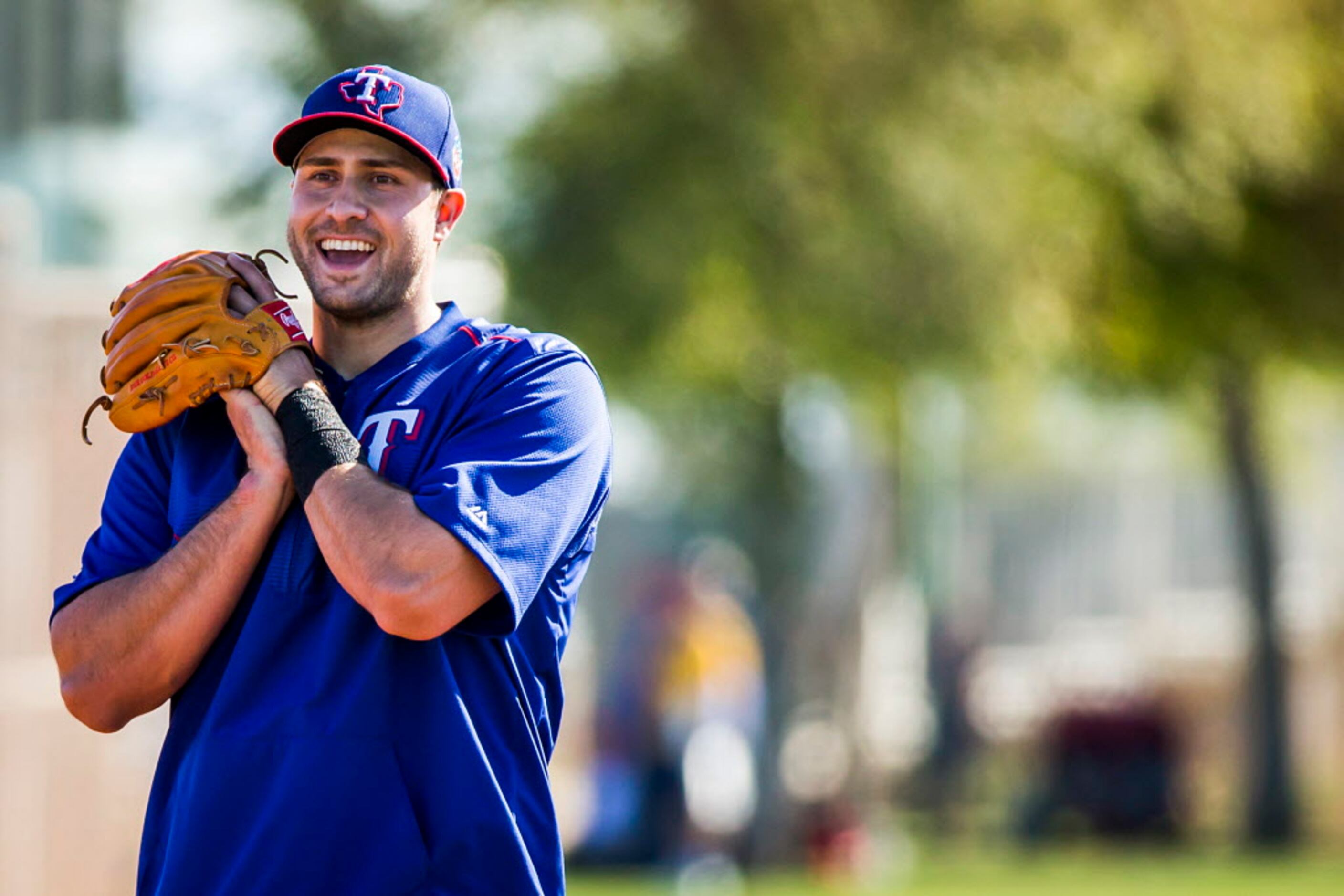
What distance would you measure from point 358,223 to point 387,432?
0.36m

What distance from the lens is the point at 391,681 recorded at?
337 cm

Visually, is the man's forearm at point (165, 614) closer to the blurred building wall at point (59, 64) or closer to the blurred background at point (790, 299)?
the blurred background at point (790, 299)

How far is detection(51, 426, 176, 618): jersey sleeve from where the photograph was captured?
3553 millimetres

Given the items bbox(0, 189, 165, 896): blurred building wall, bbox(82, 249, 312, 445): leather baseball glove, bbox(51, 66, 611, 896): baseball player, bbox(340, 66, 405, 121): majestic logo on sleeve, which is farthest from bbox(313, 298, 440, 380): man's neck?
bbox(0, 189, 165, 896): blurred building wall

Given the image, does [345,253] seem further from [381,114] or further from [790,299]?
[790,299]

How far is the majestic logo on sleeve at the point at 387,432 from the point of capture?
3.54 m

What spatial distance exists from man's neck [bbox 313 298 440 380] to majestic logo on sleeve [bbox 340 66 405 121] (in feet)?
1.14

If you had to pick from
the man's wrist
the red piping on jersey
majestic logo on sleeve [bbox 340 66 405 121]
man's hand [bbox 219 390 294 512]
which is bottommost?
man's hand [bbox 219 390 294 512]

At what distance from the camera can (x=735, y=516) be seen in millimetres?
18000

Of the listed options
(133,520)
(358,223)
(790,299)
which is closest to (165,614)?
(133,520)

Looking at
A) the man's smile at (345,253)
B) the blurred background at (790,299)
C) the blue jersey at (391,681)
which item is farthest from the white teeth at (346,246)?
the blurred background at (790,299)

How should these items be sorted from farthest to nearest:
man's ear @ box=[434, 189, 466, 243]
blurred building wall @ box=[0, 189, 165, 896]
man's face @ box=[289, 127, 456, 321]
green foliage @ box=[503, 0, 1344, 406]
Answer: green foliage @ box=[503, 0, 1344, 406]
blurred building wall @ box=[0, 189, 165, 896]
man's ear @ box=[434, 189, 466, 243]
man's face @ box=[289, 127, 456, 321]

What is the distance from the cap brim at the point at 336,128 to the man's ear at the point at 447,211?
3 centimetres

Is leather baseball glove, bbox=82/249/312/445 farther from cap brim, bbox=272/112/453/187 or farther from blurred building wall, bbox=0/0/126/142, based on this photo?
blurred building wall, bbox=0/0/126/142
